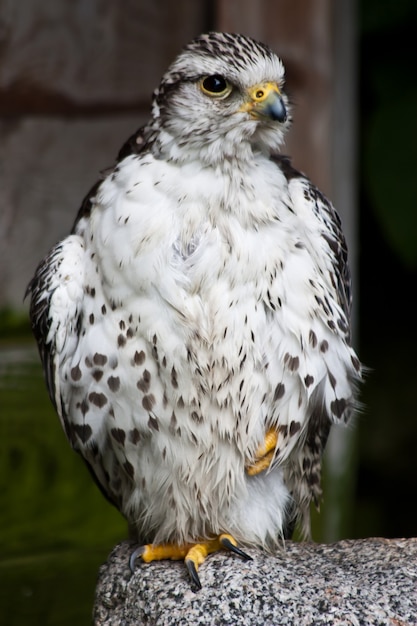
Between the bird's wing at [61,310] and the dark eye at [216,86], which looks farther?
the bird's wing at [61,310]

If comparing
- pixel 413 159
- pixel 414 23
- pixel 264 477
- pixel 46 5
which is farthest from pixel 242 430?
pixel 414 23

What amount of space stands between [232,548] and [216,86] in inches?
52.7

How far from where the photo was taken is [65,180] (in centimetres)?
512

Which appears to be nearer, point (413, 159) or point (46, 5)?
point (46, 5)

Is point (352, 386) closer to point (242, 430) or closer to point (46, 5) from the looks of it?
point (242, 430)

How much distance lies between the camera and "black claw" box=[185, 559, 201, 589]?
3.05 meters

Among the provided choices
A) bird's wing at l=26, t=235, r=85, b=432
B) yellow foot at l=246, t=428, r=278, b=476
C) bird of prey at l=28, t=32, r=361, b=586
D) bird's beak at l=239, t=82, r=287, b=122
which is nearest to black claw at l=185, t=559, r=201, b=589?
bird of prey at l=28, t=32, r=361, b=586

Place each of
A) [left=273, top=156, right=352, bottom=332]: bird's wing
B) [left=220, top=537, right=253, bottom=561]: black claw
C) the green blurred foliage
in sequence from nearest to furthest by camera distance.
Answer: [left=220, top=537, right=253, bottom=561]: black claw, [left=273, top=156, right=352, bottom=332]: bird's wing, the green blurred foliage

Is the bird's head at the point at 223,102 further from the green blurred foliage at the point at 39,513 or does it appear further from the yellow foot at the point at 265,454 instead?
the green blurred foliage at the point at 39,513

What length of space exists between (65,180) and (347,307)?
6.54 ft

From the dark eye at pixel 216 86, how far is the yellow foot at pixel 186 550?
1.31 metres

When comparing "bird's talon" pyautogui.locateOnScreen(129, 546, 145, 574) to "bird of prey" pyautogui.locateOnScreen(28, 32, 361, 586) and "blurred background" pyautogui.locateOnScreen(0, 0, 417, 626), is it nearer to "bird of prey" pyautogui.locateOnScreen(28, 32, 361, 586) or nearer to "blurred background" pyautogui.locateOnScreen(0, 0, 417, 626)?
"bird of prey" pyautogui.locateOnScreen(28, 32, 361, 586)

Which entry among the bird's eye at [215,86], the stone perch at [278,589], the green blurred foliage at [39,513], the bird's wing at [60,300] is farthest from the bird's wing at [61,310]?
Result: the green blurred foliage at [39,513]

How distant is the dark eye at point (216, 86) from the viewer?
3.07 metres
